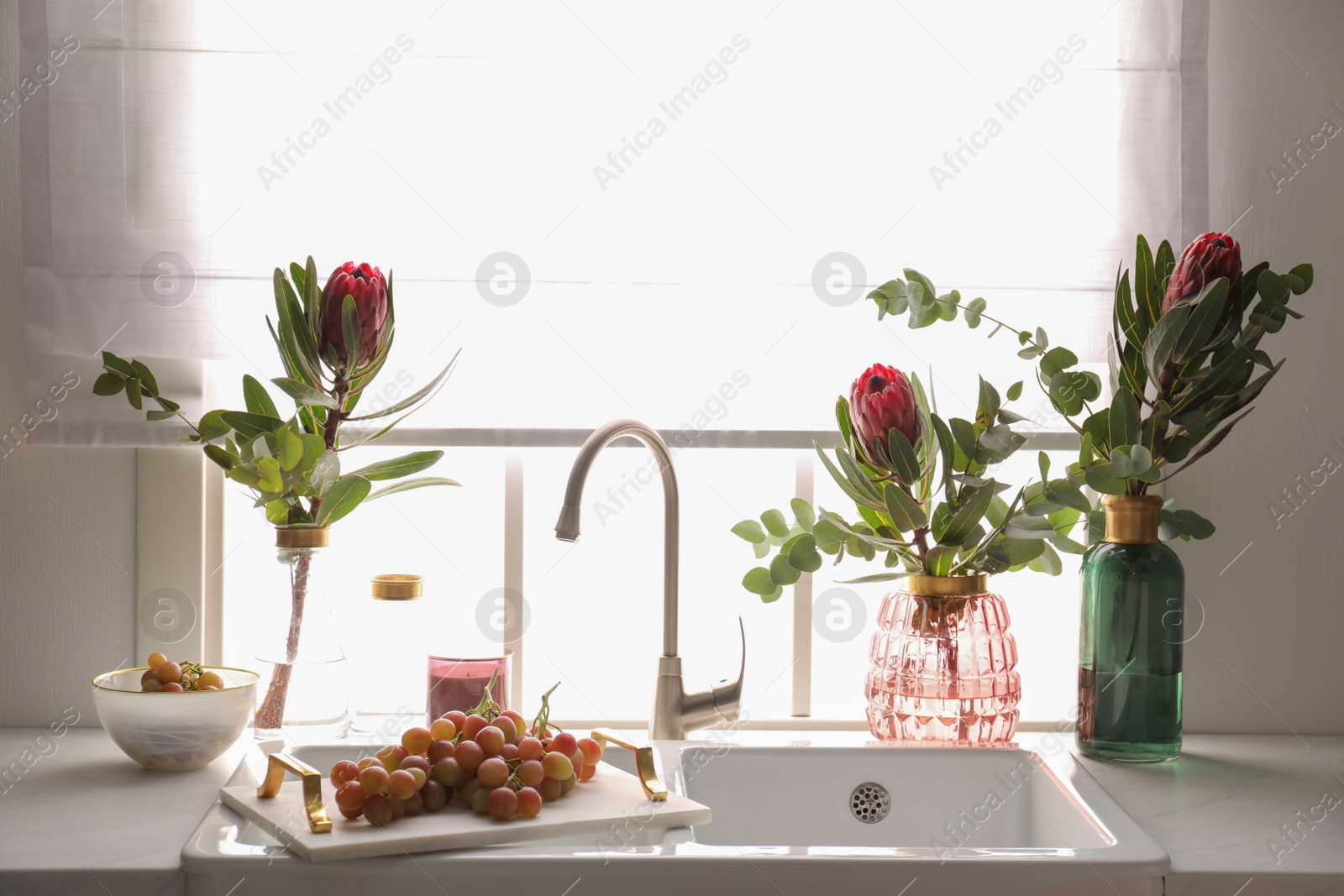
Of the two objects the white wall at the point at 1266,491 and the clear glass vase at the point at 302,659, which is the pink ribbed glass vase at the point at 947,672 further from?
the clear glass vase at the point at 302,659

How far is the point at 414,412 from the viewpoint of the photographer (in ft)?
4.56

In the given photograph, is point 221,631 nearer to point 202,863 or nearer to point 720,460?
point 202,863

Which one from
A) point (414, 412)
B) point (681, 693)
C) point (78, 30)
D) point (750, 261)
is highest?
point (78, 30)

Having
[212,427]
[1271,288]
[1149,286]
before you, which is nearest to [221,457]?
[212,427]

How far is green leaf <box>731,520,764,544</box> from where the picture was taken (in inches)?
52.6

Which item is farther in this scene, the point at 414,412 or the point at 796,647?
the point at 796,647

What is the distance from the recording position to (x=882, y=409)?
1.18m

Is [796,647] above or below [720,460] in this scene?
below

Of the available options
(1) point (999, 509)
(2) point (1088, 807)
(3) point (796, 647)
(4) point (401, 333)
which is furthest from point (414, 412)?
(2) point (1088, 807)

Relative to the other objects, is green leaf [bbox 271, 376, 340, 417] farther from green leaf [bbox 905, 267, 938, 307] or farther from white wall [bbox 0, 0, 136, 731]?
green leaf [bbox 905, 267, 938, 307]

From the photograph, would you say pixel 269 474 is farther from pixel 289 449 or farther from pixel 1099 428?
pixel 1099 428

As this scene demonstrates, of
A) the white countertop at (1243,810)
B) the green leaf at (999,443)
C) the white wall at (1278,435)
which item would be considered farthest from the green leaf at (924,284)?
the white countertop at (1243,810)

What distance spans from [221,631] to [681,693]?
64 cm

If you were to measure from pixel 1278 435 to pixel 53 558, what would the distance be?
160 cm
